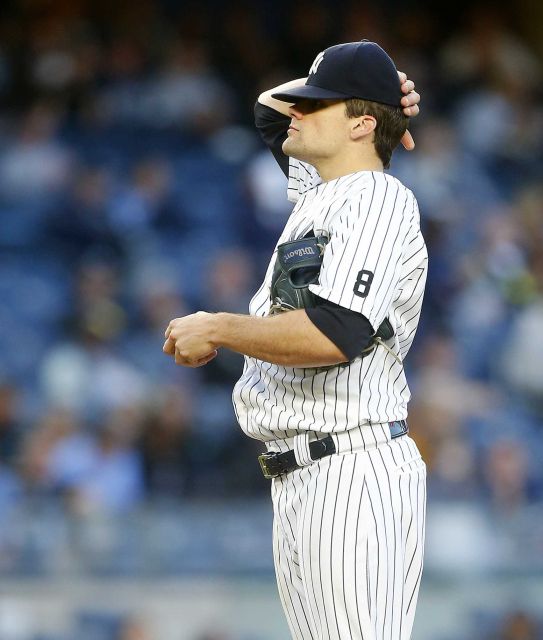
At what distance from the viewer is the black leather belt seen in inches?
99.2

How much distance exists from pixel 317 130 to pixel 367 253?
0.36 metres

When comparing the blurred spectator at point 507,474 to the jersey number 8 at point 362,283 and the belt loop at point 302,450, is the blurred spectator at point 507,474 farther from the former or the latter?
the jersey number 8 at point 362,283

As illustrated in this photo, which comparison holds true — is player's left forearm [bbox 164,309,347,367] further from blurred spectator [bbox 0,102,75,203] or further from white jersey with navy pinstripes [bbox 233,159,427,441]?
blurred spectator [bbox 0,102,75,203]

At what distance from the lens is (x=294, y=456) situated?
256cm

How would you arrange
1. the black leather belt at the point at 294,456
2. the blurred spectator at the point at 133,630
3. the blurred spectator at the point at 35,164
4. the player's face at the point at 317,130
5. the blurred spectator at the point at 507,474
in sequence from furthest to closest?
the blurred spectator at the point at 35,164 → the blurred spectator at the point at 507,474 → the blurred spectator at the point at 133,630 → the player's face at the point at 317,130 → the black leather belt at the point at 294,456

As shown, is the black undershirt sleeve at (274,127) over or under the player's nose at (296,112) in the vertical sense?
over

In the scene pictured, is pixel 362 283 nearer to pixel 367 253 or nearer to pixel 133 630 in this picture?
pixel 367 253

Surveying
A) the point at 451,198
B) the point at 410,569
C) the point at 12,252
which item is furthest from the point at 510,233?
the point at 410,569

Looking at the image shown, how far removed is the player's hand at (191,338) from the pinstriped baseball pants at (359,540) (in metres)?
0.36

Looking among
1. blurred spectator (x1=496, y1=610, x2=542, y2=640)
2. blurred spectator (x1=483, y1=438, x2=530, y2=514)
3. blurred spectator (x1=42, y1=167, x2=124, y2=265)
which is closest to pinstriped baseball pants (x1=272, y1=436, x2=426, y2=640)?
blurred spectator (x1=496, y1=610, x2=542, y2=640)

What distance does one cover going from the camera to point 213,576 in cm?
582

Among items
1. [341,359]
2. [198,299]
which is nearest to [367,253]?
[341,359]

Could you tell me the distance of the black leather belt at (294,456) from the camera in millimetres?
2520

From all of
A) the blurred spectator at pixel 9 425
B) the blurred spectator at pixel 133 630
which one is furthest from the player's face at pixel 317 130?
the blurred spectator at pixel 9 425
